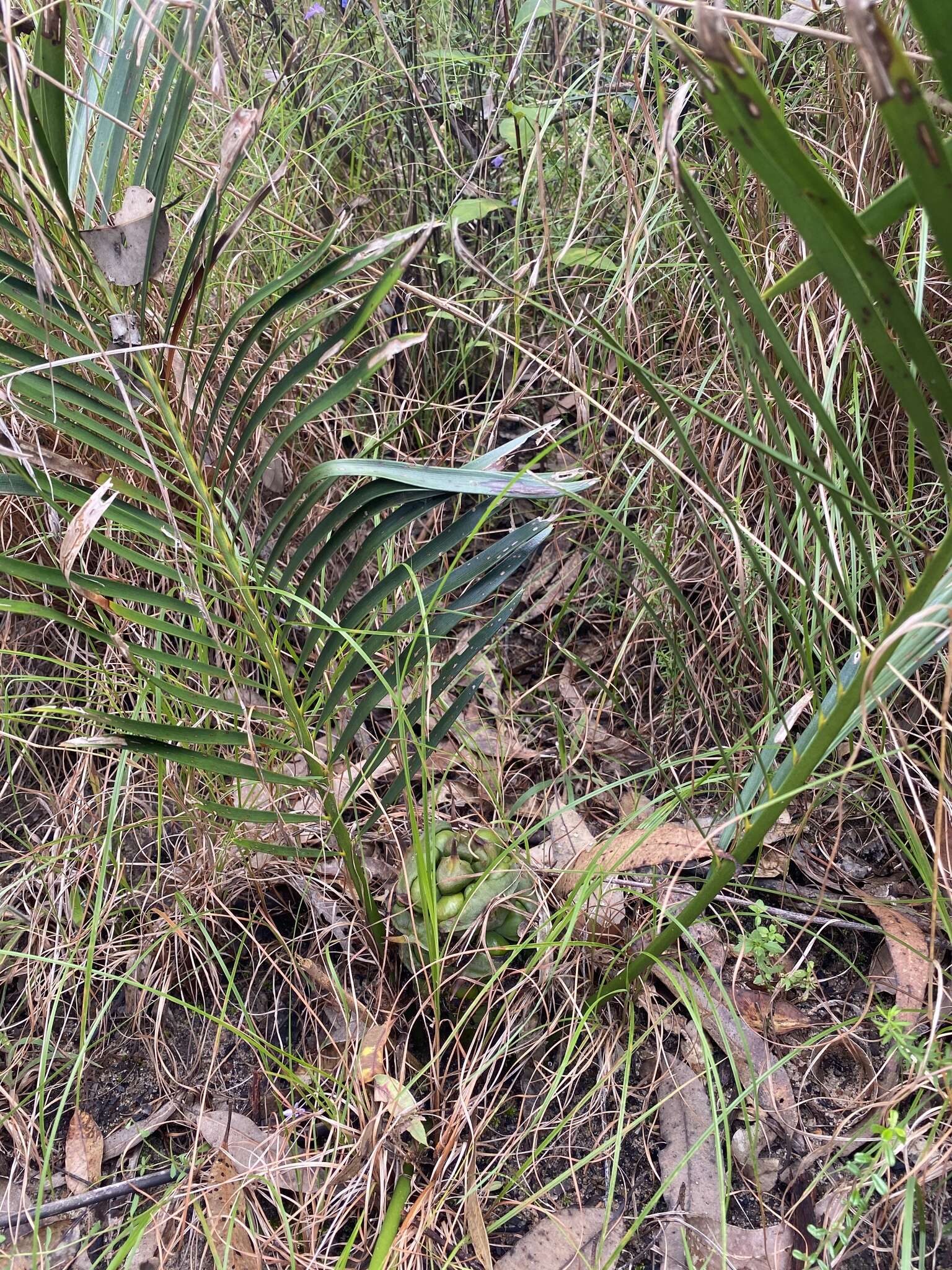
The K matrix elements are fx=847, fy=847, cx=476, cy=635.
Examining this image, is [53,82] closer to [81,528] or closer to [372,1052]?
[81,528]

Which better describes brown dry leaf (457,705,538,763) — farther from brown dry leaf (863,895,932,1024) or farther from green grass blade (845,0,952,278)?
green grass blade (845,0,952,278)

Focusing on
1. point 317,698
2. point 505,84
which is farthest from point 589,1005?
point 505,84

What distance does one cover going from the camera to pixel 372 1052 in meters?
0.95

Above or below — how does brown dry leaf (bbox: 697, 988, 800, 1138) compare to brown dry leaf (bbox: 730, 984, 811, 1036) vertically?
below

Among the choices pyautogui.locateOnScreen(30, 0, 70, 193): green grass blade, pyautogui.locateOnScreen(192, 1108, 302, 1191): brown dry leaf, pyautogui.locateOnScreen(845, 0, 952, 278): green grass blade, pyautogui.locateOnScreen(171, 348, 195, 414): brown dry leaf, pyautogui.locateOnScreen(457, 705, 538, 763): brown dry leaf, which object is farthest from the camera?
pyautogui.locateOnScreen(457, 705, 538, 763): brown dry leaf

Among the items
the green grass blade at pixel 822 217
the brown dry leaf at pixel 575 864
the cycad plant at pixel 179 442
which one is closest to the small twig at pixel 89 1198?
the cycad plant at pixel 179 442

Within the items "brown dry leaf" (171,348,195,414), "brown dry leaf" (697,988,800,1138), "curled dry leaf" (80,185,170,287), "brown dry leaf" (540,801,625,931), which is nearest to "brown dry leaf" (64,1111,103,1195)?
"brown dry leaf" (540,801,625,931)

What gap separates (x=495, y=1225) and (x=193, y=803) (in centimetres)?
61

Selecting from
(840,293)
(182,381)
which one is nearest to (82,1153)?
(182,381)

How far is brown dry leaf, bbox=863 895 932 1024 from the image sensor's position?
0.96 m

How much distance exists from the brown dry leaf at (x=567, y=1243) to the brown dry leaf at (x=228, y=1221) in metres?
0.27

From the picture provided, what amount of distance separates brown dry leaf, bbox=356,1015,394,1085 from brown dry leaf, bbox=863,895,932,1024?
1.89 feet

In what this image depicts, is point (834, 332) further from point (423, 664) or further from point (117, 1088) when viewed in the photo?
point (117, 1088)

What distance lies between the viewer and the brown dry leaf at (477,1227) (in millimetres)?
867
